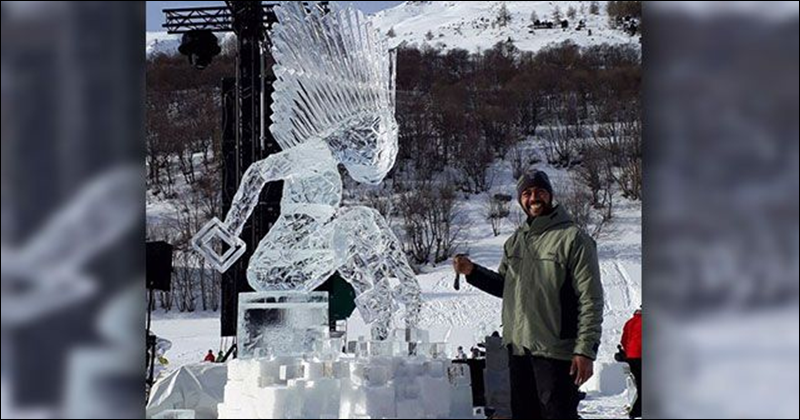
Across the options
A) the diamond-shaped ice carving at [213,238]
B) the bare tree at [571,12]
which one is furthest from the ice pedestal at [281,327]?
the bare tree at [571,12]

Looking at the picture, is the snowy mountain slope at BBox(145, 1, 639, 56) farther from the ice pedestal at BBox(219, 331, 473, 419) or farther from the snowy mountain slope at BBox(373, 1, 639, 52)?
the ice pedestal at BBox(219, 331, 473, 419)

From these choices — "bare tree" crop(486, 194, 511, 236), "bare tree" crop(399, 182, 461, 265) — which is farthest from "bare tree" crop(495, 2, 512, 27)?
"bare tree" crop(399, 182, 461, 265)

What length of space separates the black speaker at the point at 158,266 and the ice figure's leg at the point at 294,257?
1845mm

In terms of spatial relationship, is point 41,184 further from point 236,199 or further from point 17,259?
Answer: point 236,199

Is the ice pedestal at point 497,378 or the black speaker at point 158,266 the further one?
the black speaker at point 158,266

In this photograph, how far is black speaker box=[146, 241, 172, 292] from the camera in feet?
18.1

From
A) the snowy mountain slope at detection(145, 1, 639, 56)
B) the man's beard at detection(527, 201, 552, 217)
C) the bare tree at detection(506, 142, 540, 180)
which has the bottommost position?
the man's beard at detection(527, 201, 552, 217)

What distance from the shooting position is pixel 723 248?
1.54 m

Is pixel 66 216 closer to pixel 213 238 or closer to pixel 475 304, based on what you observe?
pixel 213 238

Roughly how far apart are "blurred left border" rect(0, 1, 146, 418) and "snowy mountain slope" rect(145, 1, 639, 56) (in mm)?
38378

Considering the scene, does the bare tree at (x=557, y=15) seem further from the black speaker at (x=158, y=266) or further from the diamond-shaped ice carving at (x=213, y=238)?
the diamond-shaped ice carving at (x=213, y=238)

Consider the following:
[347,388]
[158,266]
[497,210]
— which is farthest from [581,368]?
[497,210]

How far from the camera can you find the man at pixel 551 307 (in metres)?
2.42

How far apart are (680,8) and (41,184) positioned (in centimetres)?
111
